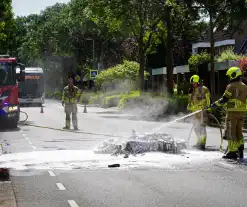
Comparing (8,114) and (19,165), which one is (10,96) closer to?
(8,114)

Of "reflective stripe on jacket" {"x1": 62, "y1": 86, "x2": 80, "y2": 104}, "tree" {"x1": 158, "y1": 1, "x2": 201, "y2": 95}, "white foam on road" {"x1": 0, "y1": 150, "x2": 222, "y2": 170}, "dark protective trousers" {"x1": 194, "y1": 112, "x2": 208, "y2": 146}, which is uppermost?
"tree" {"x1": 158, "y1": 1, "x2": 201, "y2": 95}

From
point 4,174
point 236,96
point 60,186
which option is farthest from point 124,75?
point 60,186

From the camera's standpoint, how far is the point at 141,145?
13641 mm

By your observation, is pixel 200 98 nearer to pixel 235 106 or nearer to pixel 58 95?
pixel 235 106

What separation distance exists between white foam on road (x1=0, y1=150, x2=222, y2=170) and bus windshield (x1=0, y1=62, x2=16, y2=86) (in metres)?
10.9

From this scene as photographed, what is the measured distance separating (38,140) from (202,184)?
960cm

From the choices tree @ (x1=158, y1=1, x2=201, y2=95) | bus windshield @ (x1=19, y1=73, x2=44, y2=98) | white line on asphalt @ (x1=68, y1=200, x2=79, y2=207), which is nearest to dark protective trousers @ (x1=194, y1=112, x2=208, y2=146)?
white line on asphalt @ (x1=68, y1=200, x2=79, y2=207)

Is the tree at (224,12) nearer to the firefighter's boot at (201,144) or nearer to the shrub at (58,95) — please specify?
the firefighter's boot at (201,144)

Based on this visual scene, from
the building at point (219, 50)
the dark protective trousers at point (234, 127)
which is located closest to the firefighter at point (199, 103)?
the dark protective trousers at point (234, 127)

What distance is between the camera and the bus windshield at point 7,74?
24688 mm

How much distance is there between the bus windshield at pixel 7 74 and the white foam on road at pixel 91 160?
1092 cm

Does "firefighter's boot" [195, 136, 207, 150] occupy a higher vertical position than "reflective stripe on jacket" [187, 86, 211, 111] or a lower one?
lower

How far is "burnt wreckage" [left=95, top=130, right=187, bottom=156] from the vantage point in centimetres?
1352

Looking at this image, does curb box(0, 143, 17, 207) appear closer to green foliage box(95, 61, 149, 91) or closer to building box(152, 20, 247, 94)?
building box(152, 20, 247, 94)
